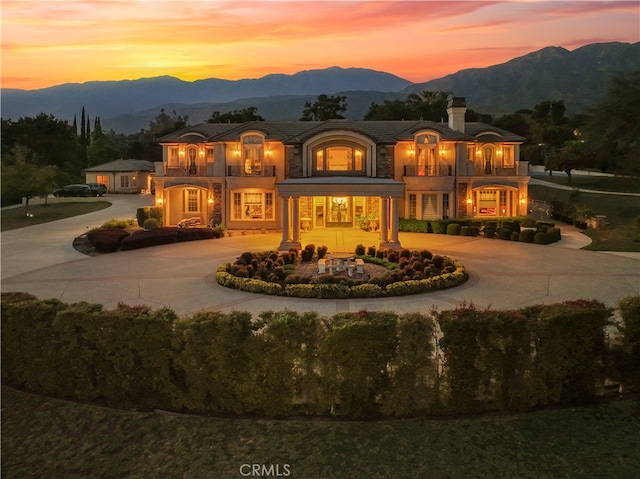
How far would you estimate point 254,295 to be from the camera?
656 inches

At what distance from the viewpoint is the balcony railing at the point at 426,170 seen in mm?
33531

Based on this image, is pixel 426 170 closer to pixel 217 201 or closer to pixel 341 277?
pixel 217 201

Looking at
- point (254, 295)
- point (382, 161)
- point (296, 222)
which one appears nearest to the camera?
point (254, 295)

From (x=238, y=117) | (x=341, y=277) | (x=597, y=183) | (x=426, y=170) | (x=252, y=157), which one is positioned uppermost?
(x=238, y=117)

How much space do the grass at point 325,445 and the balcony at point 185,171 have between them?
27075 millimetres

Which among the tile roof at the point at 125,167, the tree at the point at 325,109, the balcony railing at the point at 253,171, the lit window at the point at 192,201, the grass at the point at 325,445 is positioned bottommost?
the grass at the point at 325,445

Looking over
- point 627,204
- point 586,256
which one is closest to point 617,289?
point 586,256

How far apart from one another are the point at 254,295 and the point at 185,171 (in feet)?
67.2

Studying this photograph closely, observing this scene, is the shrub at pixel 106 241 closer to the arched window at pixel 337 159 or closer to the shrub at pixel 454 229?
the arched window at pixel 337 159

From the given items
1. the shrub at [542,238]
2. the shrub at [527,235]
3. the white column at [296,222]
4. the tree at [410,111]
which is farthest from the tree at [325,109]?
the shrub at [542,238]

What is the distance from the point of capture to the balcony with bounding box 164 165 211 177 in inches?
1359

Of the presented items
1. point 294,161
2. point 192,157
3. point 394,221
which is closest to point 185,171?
point 192,157

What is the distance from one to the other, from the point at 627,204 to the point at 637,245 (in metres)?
16.0

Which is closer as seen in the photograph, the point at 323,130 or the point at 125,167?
the point at 323,130
